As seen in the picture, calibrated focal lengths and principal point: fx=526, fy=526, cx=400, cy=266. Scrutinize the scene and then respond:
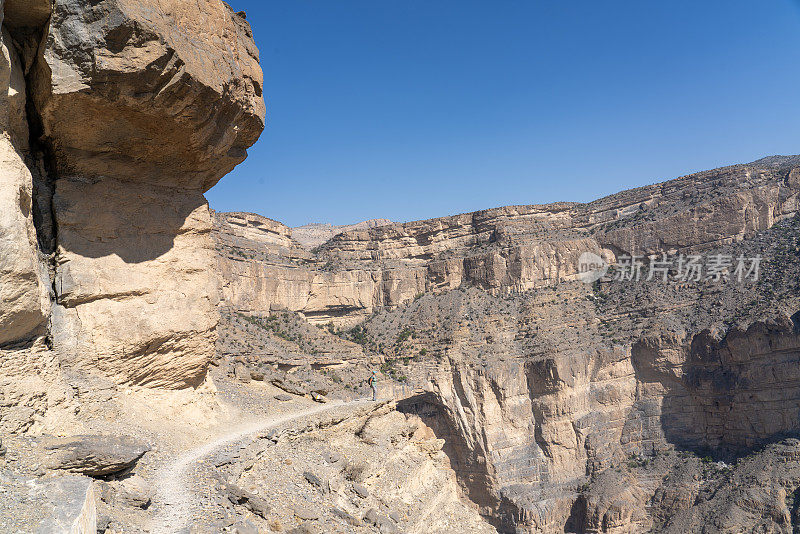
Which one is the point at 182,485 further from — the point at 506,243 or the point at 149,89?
the point at 506,243

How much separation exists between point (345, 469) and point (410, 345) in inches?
1153

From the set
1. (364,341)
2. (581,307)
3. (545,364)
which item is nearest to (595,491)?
(545,364)

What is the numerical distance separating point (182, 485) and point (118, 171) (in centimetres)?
747

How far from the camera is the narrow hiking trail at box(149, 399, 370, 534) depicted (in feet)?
29.4

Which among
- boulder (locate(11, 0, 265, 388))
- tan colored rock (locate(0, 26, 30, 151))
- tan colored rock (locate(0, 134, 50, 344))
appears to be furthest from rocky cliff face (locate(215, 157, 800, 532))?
tan colored rock (locate(0, 134, 50, 344))

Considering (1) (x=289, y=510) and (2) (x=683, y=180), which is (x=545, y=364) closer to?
(2) (x=683, y=180)

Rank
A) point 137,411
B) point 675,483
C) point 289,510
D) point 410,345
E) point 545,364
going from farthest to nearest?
point 410,345 < point 545,364 < point 675,483 < point 137,411 < point 289,510

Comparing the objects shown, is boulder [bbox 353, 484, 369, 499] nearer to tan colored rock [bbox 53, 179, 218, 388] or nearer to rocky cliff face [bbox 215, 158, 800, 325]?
tan colored rock [bbox 53, 179, 218, 388]

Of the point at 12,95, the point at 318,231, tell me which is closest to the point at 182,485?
the point at 12,95

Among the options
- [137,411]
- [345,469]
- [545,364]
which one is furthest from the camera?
[545,364]

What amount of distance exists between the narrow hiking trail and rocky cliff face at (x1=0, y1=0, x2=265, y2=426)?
224 cm

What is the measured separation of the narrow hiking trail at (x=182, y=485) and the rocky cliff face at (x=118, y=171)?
7.36 feet

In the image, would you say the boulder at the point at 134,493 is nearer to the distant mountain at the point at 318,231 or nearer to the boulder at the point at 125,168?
the boulder at the point at 125,168

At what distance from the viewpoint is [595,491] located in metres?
39.6
